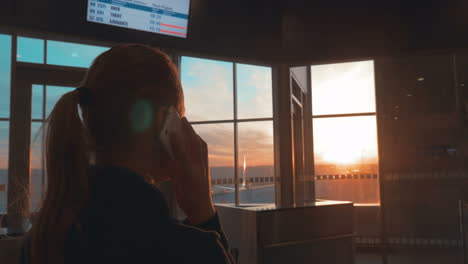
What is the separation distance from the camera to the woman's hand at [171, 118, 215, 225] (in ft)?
2.49

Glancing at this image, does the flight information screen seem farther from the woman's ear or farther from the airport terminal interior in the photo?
the woman's ear

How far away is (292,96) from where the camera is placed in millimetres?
3818

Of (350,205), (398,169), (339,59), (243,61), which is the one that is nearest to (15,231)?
(243,61)

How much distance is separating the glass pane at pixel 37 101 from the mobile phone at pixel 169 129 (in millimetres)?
2656

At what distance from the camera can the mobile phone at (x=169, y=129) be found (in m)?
A: 0.72

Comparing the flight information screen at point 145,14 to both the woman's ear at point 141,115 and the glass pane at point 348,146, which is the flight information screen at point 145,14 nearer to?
the woman's ear at point 141,115

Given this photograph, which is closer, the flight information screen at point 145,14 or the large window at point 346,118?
the flight information screen at point 145,14

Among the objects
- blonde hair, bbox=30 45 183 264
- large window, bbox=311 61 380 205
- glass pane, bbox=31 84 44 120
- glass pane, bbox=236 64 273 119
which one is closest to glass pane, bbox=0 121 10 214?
glass pane, bbox=31 84 44 120

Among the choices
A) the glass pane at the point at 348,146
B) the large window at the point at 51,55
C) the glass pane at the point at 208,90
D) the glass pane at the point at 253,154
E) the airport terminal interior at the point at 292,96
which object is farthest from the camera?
the glass pane at the point at 208,90

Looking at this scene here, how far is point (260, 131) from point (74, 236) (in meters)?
7.88

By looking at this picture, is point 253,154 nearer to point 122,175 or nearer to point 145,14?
point 145,14

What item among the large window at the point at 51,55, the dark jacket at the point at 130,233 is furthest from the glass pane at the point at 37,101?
the dark jacket at the point at 130,233

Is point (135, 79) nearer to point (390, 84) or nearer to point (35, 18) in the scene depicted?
point (35, 18)

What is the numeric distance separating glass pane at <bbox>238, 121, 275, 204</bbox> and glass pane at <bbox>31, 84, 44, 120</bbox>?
15.5 feet
